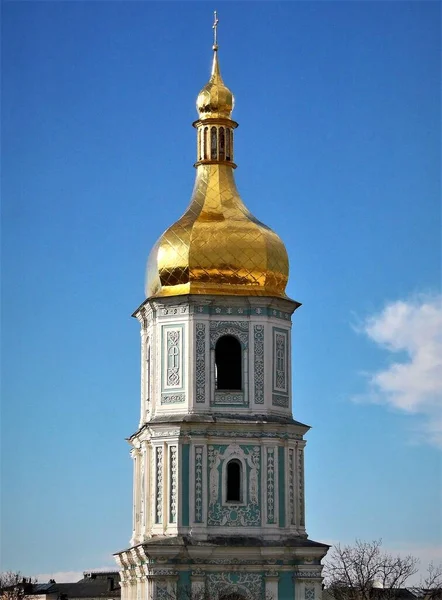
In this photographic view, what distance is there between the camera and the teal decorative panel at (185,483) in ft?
130

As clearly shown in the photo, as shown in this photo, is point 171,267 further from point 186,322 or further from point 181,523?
point 181,523

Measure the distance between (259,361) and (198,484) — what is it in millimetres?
3327

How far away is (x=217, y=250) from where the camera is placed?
41.3 meters

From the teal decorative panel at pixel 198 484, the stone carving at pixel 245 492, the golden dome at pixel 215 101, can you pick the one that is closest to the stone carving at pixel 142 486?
the teal decorative panel at pixel 198 484

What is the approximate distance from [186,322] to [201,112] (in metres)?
5.98

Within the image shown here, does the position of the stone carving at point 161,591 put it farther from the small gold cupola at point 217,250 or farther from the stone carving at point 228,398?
the small gold cupola at point 217,250

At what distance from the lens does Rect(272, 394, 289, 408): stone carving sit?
41191mm

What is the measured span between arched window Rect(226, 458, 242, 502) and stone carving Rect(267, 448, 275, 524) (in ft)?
2.16

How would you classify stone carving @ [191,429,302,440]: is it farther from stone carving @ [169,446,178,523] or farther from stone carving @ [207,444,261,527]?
stone carving @ [169,446,178,523]

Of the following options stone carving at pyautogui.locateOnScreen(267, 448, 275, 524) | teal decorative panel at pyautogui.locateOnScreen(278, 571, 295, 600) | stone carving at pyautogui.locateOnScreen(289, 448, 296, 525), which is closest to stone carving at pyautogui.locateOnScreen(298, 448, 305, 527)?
stone carving at pyautogui.locateOnScreen(289, 448, 296, 525)

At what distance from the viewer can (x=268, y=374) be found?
1615 inches

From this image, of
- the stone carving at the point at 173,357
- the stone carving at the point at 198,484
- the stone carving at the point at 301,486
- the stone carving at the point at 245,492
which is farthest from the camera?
the stone carving at the point at 173,357

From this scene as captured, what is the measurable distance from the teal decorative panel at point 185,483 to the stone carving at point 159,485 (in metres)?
0.56

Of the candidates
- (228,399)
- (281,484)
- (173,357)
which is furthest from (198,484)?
(173,357)
